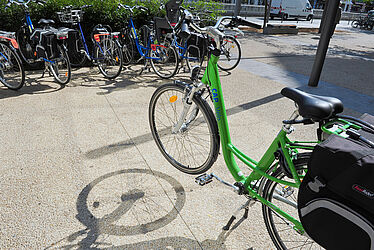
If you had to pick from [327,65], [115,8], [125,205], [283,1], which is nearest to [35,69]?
[115,8]

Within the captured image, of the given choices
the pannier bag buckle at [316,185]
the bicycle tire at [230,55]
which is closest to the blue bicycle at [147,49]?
the bicycle tire at [230,55]

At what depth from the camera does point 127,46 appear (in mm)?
6211

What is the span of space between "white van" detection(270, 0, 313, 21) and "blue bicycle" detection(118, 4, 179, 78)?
18.3 meters

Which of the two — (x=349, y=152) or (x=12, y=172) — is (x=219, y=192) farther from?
(x=12, y=172)

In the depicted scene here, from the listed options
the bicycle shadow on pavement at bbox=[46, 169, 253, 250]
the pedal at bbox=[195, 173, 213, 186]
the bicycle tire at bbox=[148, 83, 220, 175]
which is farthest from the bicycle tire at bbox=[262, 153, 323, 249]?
the bicycle tire at bbox=[148, 83, 220, 175]

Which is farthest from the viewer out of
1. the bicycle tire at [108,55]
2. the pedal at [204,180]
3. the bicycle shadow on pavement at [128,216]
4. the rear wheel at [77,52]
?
the rear wheel at [77,52]

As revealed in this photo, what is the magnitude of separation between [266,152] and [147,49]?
441 centimetres

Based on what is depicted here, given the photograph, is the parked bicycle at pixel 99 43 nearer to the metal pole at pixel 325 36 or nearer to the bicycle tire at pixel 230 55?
the bicycle tire at pixel 230 55

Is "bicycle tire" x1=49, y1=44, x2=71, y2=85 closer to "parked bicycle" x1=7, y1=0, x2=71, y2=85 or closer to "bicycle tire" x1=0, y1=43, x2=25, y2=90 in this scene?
"parked bicycle" x1=7, y1=0, x2=71, y2=85

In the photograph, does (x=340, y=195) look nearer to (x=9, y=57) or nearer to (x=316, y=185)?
(x=316, y=185)

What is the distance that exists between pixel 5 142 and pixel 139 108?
5.77ft

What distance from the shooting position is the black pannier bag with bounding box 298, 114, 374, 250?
42.1 inches

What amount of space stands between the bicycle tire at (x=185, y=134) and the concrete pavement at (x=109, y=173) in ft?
0.50

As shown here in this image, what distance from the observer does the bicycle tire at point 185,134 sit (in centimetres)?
224
